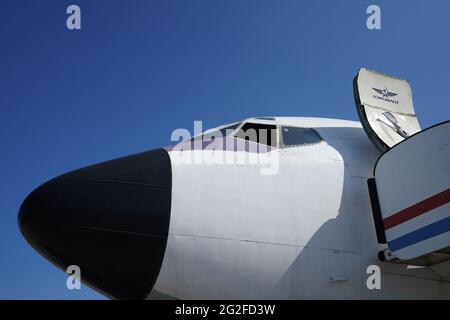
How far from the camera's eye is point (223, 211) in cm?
736

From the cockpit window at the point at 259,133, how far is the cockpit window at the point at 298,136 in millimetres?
177

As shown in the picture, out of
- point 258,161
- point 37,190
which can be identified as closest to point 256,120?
point 258,161

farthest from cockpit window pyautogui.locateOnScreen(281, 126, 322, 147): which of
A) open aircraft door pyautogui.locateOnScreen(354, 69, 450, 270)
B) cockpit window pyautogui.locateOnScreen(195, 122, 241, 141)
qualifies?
open aircraft door pyautogui.locateOnScreen(354, 69, 450, 270)

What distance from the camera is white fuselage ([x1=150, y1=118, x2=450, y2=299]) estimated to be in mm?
7160

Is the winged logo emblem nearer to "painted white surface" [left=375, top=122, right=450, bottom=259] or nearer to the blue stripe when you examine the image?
"painted white surface" [left=375, top=122, right=450, bottom=259]

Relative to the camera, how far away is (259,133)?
888cm

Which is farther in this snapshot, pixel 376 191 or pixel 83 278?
pixel 376 191

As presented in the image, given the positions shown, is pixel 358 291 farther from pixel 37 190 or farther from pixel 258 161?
pixel 37 190

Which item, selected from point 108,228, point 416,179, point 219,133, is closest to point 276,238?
point 416,179

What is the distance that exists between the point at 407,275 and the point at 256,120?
11.2 feet

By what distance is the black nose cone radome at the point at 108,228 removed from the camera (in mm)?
7105

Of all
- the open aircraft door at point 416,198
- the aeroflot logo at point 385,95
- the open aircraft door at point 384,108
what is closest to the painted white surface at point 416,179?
the open aircraft door at point 416,198
